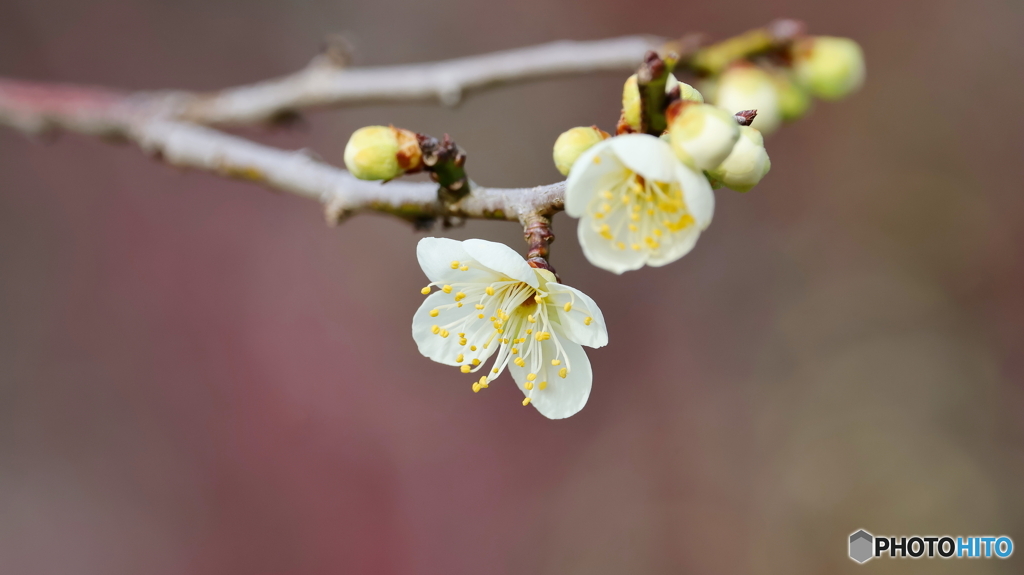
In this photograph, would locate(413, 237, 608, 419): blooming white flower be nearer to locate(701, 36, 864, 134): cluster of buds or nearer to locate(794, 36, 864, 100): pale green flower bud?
locate(701, 36, 864, 134): cluster of buds

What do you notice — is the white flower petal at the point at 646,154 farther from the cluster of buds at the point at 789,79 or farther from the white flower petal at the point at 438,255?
A: the cluster of buds at the point at 789,79

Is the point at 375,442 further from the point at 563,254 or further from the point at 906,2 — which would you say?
the point at 906,2

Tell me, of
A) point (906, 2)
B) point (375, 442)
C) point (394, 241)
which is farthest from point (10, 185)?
point (906, 2)

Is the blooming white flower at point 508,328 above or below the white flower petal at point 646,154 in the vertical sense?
below

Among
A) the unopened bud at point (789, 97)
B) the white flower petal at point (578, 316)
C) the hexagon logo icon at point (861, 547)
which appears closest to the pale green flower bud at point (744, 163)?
the white flower petal at point (578, 316)

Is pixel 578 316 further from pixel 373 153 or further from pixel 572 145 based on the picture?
pixel 373 153

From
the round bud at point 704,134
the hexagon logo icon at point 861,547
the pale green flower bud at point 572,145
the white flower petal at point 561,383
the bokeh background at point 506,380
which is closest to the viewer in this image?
the round bud at point 704,134

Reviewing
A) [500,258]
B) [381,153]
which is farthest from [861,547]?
Answer: [381,153]
